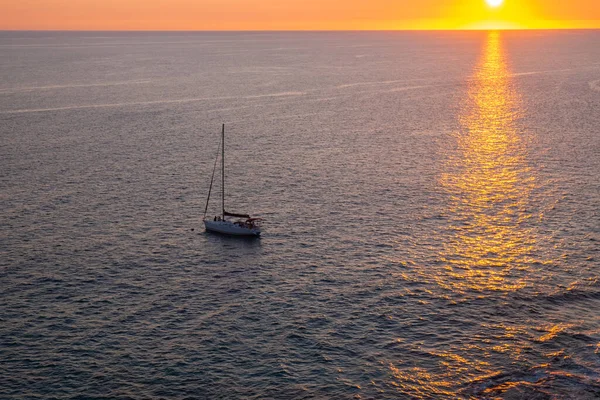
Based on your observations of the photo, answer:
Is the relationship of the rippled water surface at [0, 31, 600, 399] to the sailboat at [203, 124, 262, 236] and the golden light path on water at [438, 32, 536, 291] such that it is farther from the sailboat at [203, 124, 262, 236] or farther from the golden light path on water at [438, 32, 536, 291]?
the sailboat at [203, 124, 262, 236]

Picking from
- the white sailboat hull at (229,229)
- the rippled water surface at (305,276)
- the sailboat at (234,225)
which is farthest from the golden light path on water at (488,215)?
the sailboat at (234,225)

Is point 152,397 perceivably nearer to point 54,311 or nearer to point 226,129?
point 54,311

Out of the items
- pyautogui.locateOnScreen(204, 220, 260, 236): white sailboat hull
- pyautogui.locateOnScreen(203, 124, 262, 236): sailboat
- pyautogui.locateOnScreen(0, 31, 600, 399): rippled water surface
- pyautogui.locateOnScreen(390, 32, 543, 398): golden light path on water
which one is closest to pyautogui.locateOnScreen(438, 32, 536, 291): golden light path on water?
pyautogui.locateOnScreen(390, 32, 543, 398): golden light path on water

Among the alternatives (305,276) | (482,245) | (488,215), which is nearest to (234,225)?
(305,276)

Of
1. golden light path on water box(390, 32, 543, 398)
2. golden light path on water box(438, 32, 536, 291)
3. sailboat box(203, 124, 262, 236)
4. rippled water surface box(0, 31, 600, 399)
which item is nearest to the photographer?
rippled water surface box(0, 31, 600, 399)

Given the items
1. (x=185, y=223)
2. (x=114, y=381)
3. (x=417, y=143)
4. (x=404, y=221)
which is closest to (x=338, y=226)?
(x=404, y=221)
